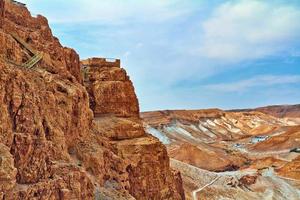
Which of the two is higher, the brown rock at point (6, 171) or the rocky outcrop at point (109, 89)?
the rocky outcrop at point (109, 89)

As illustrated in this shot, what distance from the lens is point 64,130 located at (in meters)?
28.5

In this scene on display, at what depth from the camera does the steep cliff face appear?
21.5 meters

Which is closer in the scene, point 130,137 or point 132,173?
point 132,173

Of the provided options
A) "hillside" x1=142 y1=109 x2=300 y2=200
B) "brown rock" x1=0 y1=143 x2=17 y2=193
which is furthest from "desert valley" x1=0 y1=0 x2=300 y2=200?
"hillside" x1=142 y1=109 x2=300 y2=200

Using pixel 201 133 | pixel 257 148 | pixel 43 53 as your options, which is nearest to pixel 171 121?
pixel 201 133

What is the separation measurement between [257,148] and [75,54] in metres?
114

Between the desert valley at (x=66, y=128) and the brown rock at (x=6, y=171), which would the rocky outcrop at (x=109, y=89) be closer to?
the desert valley at (x=66, y=128)

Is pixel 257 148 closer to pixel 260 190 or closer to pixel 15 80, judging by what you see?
pixel 260 190

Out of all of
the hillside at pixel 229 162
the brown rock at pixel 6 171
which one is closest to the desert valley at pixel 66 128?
the brown rock at pixel 6 171

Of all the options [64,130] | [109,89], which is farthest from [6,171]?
[109,89]

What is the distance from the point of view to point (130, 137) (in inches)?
1709

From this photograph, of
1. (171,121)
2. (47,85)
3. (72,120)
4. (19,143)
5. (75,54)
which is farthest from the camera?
(171,121)

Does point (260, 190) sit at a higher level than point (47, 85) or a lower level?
lower

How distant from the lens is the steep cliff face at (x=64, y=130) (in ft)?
70.4
